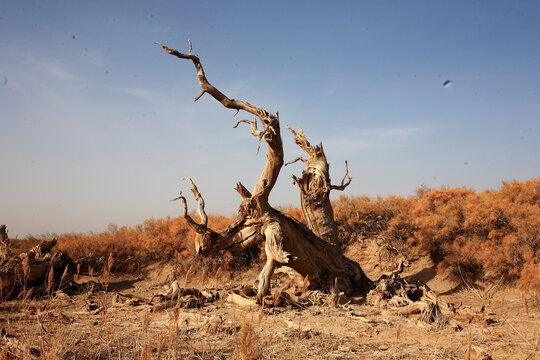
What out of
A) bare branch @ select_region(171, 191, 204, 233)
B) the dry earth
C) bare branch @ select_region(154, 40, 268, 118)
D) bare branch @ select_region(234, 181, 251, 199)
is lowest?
the dry earth

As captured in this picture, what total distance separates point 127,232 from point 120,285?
3.25m

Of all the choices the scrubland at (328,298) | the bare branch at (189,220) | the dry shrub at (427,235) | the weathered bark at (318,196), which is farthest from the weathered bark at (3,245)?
the weathered bark at (318,196)

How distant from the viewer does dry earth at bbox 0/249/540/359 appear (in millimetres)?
3639

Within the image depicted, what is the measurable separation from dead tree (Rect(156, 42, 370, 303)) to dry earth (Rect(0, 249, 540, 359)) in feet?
→ 3.74

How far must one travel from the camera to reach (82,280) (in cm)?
1105

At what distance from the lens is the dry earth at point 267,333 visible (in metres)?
3.64

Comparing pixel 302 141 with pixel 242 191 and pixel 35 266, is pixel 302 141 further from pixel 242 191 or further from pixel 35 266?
pixel 35 266

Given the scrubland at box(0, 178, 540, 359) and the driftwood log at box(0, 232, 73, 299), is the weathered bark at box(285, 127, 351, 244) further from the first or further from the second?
the driftwood log at box(0, 232, 73, 299)

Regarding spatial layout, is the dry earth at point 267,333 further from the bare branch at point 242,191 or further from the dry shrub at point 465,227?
the bare branch at point 242,191

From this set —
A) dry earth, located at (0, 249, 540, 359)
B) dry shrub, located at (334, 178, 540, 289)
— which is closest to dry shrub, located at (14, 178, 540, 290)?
dry shrub, located at (334, 178, 540, 289)

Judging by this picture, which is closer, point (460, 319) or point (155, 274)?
point (460, 319)

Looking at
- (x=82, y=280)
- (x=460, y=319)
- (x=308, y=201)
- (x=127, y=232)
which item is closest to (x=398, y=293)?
(x=460, y=319)

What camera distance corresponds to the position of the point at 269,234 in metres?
7.69

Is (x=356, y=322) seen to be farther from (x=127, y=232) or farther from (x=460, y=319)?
(x=127, y=232)
